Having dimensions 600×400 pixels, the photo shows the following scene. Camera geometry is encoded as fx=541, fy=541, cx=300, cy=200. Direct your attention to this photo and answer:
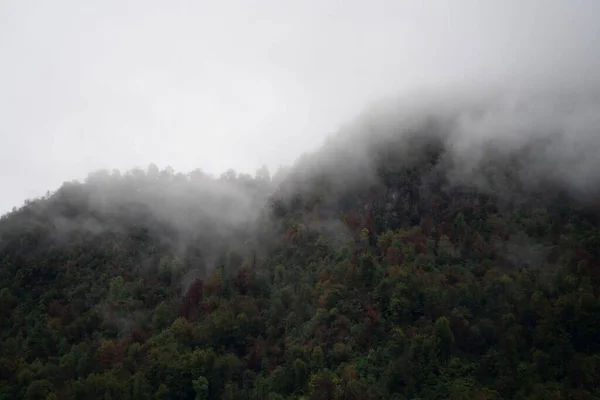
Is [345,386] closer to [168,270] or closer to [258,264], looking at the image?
[258,264]

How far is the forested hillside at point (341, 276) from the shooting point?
8575 cm

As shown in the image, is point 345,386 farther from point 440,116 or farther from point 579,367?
point 440,116

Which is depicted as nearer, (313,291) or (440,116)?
(313,291)

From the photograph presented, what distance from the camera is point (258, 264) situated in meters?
125

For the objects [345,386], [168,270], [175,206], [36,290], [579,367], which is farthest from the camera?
[175,206]

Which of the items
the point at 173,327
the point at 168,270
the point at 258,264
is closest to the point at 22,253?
the point at 168,270

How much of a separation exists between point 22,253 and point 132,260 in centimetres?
2539

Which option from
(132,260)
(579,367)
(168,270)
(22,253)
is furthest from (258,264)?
(579,367)

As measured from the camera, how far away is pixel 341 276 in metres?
107

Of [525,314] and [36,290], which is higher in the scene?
[36,290]

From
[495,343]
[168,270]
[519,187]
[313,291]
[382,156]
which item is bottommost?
[495,343]

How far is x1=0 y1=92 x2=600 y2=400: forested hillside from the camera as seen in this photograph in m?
85.8

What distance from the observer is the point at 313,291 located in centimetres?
10594

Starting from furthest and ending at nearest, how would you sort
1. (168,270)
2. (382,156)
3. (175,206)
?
(175,206) < (382,156) < (168,270)
